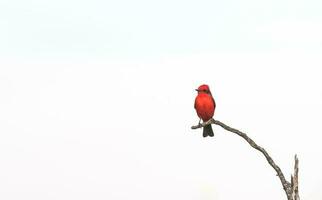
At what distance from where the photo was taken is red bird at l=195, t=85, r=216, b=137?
52.0ft

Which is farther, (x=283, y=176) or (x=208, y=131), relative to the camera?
(x=208, y=131)

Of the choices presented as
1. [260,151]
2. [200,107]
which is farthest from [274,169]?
[200,107]

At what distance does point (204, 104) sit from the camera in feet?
52.4

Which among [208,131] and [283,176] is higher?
[208,131]

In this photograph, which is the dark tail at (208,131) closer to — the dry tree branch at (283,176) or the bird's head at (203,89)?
the bird's head at (203,89)

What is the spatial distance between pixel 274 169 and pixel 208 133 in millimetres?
5646

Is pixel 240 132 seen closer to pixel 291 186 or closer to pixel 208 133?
pixel 291 186

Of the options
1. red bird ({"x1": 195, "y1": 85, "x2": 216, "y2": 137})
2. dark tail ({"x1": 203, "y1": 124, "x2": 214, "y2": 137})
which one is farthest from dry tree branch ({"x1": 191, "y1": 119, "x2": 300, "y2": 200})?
dark tail ({"x1": 203, "y1": 124, "x2": 214, "y2": 137})

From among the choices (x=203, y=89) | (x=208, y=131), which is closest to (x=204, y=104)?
(x=203, y=89)

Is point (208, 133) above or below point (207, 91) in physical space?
below

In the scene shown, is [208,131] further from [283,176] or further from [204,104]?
[283,176]

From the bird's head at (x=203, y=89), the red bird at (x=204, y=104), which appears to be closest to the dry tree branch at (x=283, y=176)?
the red bird at (x=204, y=104)

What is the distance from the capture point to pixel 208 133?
1748cm

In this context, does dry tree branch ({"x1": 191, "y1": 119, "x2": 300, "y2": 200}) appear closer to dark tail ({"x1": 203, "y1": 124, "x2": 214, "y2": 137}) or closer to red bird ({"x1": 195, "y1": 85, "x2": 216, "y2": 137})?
red bird ({"x1": 195, "y1": 85, "x2": 216, "y2": 137})
